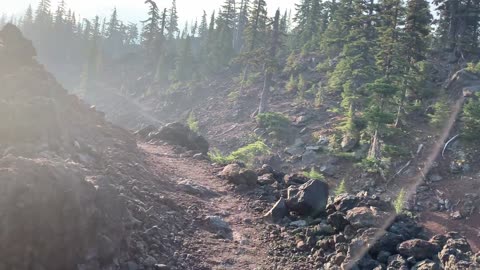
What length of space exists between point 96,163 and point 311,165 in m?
16.3

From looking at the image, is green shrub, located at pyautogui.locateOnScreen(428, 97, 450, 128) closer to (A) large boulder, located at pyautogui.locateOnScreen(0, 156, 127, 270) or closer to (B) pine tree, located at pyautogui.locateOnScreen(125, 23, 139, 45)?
→ (A) large boulder, located at pyautogui.locateOnScreen(0, 156, 127, 270)

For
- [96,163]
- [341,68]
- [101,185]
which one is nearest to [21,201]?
[101,185]

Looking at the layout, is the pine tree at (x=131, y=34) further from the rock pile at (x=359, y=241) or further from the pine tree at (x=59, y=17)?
the rock pile at (x=359, y=241)

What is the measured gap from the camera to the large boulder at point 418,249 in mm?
9616

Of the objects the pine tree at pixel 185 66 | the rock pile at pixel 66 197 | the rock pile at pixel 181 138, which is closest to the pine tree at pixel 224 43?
the pine tree at pixel 185 66

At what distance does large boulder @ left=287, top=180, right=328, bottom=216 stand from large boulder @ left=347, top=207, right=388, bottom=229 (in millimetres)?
1566

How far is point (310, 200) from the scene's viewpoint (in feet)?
42.8

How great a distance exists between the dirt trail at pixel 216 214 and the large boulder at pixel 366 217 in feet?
8.87

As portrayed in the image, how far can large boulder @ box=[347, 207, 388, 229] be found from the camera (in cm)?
1095

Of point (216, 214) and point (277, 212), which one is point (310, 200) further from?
point (216, 214)

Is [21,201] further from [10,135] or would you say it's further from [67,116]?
[67,116]

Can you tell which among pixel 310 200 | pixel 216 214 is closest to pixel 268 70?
pixel 310 200

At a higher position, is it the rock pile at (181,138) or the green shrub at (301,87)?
the green shrub at (301,87)

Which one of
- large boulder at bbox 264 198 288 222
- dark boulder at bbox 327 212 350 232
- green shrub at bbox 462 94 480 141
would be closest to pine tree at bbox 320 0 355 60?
green shrub at bbox 462 94 480 141
